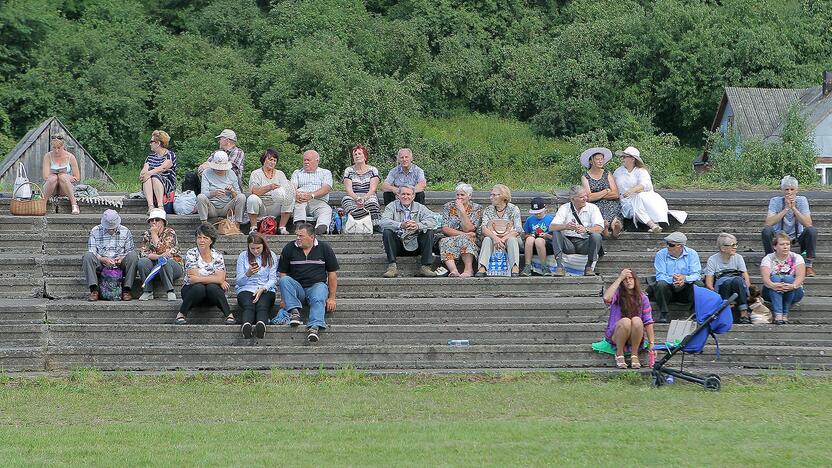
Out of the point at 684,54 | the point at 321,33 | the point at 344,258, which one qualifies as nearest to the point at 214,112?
the point at 321,33

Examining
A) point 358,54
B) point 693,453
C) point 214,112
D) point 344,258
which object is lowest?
point 693,453

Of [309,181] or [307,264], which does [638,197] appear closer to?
[309,181]

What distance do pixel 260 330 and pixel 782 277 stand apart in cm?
593

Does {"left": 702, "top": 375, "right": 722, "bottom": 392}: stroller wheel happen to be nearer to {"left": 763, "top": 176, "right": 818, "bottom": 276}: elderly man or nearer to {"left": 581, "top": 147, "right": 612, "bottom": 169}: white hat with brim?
{"left": 763, "top": 176, "right": 818, "bottom": 276}: elderly man

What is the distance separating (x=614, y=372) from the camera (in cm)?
1205

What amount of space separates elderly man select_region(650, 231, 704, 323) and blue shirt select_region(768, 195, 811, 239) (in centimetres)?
171

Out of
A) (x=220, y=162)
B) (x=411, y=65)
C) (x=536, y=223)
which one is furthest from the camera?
(x=411, y=65)

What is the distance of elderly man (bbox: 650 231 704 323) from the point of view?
43.3 feet

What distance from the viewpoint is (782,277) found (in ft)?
43.5

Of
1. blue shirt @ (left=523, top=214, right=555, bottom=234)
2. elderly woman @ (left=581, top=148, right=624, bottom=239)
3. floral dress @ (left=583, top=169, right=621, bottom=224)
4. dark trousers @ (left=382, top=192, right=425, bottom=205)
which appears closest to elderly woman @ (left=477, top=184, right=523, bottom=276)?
blue shirt @ (left=523, top=214, right=555, bottom=234)

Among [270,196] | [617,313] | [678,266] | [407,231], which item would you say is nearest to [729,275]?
[678,266]

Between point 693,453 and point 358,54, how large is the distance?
3264cm

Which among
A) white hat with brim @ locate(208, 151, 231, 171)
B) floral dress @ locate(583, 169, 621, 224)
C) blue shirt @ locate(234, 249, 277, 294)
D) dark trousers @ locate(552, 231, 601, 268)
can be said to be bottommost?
blue shirt @ locate(234, 249, 277, 294)

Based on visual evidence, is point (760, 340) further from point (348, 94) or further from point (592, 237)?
point (348, 94)
